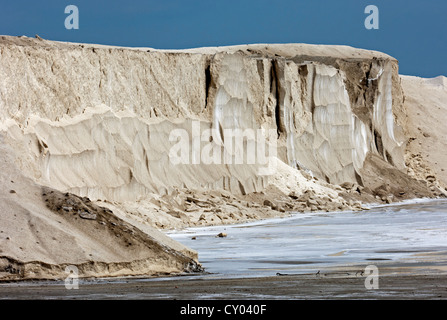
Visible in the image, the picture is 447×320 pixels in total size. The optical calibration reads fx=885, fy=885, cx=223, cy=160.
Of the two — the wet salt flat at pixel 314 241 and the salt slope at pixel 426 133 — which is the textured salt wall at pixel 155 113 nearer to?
the wet salt flat at pixel 314 241

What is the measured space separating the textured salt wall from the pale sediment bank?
0.05m

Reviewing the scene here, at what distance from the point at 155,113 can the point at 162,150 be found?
174 centimetres

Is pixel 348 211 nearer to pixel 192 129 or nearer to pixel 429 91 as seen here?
pixel 192 129

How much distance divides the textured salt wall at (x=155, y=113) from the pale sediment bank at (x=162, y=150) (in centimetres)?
5

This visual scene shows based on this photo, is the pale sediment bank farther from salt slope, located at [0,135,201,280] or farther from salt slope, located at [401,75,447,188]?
salt slope, located at [401,75,447,188]

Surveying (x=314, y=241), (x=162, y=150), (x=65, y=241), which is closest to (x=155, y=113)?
(x=162, y=150)

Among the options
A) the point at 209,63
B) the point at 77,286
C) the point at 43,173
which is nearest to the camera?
the point at 77,286

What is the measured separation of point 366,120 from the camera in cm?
4984

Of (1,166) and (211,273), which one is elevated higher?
(1,166)

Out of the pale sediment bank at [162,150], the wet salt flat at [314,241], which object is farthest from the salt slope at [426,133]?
the wet salt flat at [314,241]

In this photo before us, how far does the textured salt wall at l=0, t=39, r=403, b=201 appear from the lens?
27.2 m

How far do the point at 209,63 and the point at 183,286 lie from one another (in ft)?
81.0
